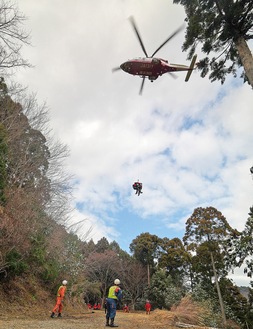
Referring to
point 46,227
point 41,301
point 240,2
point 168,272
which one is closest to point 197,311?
point 41,301

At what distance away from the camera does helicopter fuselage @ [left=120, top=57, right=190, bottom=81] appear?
35.1 feet

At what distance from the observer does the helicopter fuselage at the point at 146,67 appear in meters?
10.7

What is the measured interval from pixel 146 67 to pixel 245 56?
4.02 meters

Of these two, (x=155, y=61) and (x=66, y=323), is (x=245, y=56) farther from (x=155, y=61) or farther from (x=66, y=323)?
(x=66, y=323)

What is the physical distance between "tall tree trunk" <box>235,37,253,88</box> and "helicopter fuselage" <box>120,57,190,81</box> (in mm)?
3355

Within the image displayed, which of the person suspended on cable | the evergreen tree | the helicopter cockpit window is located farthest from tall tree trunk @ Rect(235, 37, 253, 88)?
the person suspended on cable

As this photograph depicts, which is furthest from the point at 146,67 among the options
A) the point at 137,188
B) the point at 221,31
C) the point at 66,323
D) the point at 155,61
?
the point at 66,323

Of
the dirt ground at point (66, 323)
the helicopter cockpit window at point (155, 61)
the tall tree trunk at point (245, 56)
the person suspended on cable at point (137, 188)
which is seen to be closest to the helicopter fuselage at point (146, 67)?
the helicopter cockpit window at point (155, 61)

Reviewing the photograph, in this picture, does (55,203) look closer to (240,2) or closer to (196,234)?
(196,234)

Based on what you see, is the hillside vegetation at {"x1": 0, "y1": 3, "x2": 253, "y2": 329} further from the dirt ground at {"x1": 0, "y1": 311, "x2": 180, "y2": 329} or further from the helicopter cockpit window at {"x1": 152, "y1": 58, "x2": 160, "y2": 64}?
the helicopter cockpit window at {"x1": 152, "y1": 58, "x2": 160, "y2": 64}

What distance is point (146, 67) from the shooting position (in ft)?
35.3

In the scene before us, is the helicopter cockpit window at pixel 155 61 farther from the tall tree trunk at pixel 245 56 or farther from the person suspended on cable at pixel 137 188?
the person suspended on cable at pixel 137 188

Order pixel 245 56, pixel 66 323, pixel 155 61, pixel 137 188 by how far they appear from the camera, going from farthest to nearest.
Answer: pixel 137 188, pixel 155 61, pixel 245 56, pixel 66 323

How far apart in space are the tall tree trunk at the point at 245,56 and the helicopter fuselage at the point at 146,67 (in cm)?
335
